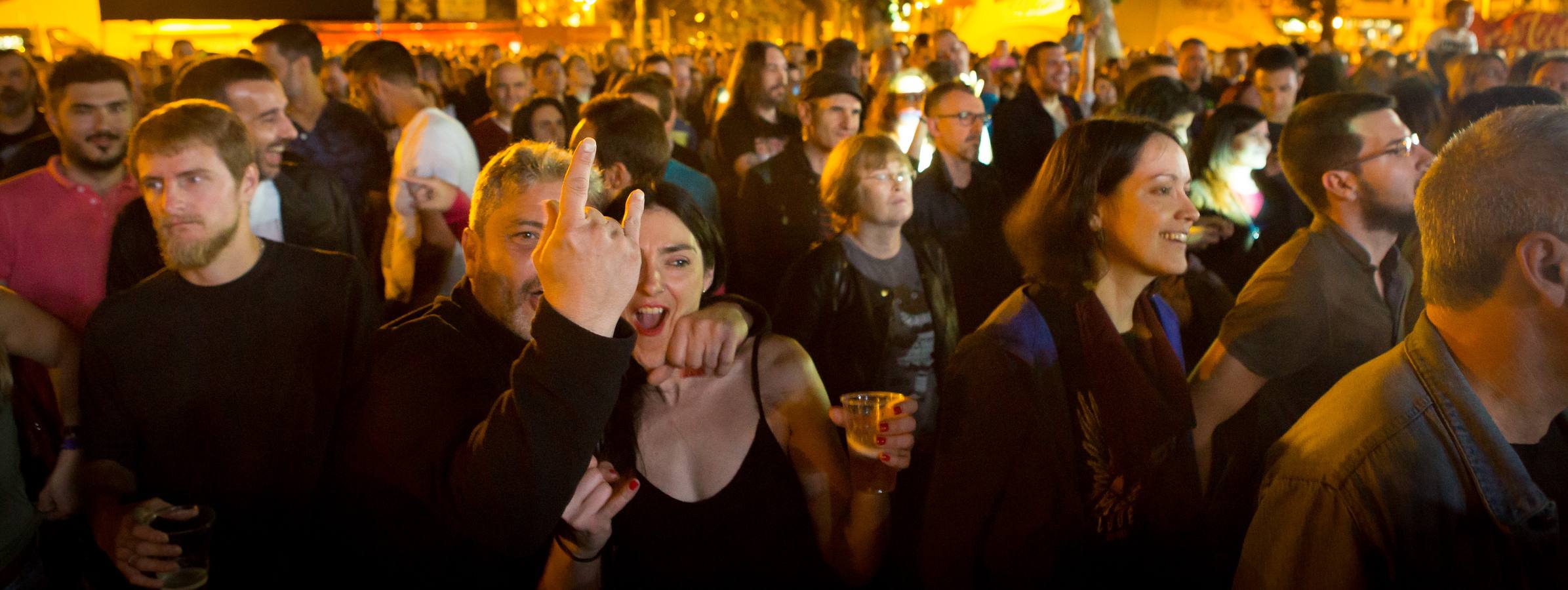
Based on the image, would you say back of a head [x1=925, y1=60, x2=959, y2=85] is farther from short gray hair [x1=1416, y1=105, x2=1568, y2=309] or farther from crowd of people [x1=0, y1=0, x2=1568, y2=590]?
short gray hair [x1=1416, y1=105, x2=1568, y2=309]

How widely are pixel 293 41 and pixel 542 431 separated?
187 inches

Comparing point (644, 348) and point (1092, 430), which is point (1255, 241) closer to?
point (1092, 430)

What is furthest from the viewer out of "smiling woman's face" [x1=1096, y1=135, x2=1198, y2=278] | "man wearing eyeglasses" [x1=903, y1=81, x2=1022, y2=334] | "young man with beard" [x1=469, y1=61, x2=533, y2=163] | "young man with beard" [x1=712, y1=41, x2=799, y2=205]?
"young man with beard" [x1=469, y1=61, x2=533, y2=163]

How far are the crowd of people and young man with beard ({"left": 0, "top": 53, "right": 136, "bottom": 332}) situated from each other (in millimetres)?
14

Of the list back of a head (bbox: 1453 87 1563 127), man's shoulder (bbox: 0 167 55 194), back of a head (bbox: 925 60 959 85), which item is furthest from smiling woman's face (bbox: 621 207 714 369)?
back of a head (bbox: 925 60 959 85)

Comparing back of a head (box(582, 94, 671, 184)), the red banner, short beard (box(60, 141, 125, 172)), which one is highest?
the red banner

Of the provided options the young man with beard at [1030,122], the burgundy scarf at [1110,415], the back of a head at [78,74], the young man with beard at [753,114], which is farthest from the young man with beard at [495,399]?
the young man with beard at [1030,122]

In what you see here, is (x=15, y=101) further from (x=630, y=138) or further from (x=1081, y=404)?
(x=1081, y=404)

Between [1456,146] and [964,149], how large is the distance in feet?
11.7

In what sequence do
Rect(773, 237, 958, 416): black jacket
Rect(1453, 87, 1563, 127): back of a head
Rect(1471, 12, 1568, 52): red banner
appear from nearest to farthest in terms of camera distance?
Rect(773, 237, 958, 416): black jacket
Rect(1453, 87, 1563, 127): back of a head
Rect(1471, 12, 1568, 52): red banner

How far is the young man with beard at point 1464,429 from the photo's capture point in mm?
1496

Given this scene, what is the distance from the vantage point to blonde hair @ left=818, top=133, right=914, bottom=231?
3826 millimetres

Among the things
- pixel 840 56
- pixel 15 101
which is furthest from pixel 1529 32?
pixel 15 101

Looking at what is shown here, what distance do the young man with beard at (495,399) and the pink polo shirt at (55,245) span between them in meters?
2.15
